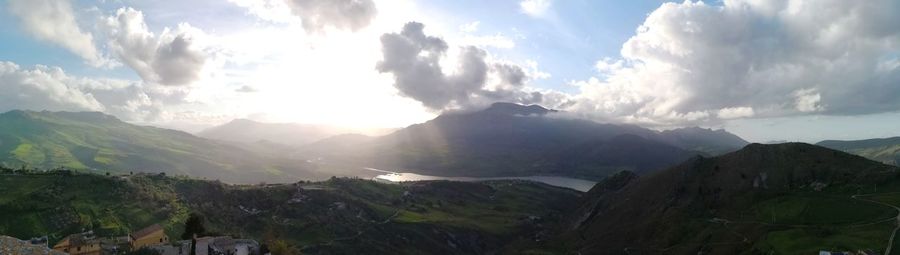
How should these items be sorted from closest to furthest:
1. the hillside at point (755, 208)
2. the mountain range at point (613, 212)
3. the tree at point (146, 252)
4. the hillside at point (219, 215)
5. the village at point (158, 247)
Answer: the tree at point (146, 252) → the village at point (158, 247) → the hillside at point (755, 208) → the mountain range at point (613, 212) → the hillside at point (219, 215)

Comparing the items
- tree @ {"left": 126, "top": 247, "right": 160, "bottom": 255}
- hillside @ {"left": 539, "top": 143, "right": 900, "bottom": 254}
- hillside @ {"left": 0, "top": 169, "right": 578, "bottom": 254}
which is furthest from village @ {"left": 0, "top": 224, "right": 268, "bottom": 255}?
hillside @ {"left": 539, "top": 143, "right": 900, "bottom": 254}

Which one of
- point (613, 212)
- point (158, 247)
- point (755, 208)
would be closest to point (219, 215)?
point (158, 247)

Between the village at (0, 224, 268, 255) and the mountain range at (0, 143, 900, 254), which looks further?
the mountain range at (0, 143, 900, 254)

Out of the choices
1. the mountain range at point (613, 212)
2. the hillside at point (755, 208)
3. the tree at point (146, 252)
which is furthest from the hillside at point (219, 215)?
the hillside at point (755, 208)

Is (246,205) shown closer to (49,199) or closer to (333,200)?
(333,200)

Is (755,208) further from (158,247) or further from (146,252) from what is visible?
(146,252)

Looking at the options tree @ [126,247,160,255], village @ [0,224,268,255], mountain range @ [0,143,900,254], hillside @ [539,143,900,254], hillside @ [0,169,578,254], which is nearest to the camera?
tree @ [126,247,160,255]

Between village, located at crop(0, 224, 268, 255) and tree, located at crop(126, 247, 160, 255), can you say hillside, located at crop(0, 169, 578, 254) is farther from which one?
tree, located at crop(126, 247, 160, 255)

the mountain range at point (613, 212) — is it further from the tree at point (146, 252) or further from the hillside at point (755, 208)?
the tree at point (146, 252)

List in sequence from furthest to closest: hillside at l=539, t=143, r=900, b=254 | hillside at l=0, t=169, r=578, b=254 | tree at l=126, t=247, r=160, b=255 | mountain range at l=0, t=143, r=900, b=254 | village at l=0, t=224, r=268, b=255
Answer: hillside at l=0, t=169, r=578, b=254 → mountain range at l=0, t=143, r=900, b=254 → hillside at l=539, t=143, r=900, b=254 → village at l=0, t=224, r=268, b=255 → tree at l=126, t=247, r=160, b=255
